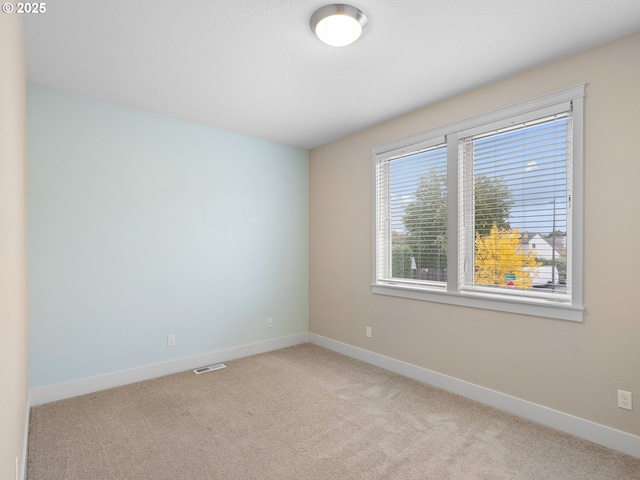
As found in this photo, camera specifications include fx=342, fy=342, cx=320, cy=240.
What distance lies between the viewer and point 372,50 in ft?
7.57

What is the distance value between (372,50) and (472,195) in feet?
4.84

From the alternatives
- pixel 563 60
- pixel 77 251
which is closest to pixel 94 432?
pixel 77 251

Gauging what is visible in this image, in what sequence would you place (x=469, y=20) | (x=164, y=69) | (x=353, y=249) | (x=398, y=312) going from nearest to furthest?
(x=469, y=20) < (x=164, y=69) < (x=398, y=312) < (x=353, y=249)

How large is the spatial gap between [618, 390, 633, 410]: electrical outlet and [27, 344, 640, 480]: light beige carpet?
0.30m

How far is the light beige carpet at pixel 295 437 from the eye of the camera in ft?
6.57

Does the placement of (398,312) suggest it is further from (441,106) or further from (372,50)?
(372,50)

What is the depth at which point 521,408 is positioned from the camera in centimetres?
259

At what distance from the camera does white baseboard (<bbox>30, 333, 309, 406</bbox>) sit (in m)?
2.83

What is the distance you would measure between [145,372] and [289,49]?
10.3 feet

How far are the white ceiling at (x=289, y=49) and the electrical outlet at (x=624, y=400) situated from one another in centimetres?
208

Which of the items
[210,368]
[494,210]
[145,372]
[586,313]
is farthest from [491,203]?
[145,372]

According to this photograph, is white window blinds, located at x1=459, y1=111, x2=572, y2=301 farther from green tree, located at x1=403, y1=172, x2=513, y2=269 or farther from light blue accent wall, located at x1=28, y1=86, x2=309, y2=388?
light blue accent wall, located at x1=28, y1=86, x2=309, y2=388

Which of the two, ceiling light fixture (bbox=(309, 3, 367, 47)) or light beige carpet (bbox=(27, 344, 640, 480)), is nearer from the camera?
ceiling light fixture (bbox=(309, 3, 367, 47))

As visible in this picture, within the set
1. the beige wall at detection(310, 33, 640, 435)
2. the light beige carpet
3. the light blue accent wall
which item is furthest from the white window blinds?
the light blue accent wall
